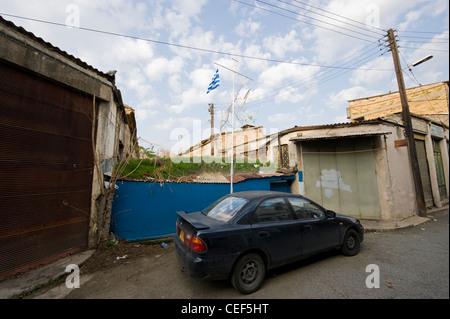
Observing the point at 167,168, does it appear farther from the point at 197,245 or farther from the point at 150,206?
the point at 197,245

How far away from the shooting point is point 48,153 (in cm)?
418

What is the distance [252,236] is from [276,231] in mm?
493

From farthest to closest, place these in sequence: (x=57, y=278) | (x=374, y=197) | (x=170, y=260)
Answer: (x=374, y=197)
(x=170, y=260)
(x=57, y=278)

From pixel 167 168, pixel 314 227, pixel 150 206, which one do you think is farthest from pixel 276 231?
pixel 167 168

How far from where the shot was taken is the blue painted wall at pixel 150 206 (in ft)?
16.9

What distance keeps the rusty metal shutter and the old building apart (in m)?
0.01

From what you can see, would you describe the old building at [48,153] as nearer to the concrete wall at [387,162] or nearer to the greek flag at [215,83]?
the greek flag at [215,83]

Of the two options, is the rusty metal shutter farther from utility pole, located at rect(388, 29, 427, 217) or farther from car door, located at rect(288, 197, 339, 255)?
utility pole, located at rect(388, 29, 427, 217)

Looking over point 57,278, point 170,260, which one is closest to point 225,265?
point 170,260

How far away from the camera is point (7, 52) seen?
3.62 meters

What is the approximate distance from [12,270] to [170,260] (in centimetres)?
289

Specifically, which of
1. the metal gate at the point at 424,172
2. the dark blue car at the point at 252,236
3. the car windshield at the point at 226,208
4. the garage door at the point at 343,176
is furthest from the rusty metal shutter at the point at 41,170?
the metal gate at the point at 424,172
